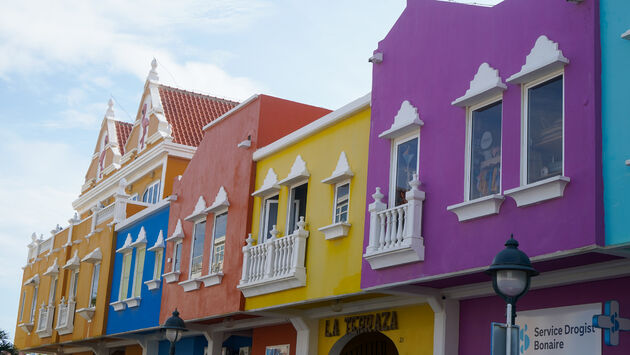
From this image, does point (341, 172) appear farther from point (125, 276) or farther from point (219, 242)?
point (125, 276)

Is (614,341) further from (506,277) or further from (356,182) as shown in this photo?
(356,182)

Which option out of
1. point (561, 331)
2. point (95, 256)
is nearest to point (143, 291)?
point (95, 256)

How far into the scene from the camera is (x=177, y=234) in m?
21.5

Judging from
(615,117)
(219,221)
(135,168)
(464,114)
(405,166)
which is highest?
(135,168)

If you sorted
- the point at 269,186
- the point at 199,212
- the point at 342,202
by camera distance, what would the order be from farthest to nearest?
the point at 199,212 → the point at 269,186 → the point at 342,202

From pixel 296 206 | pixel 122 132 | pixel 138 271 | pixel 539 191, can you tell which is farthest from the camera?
pixel 122 132

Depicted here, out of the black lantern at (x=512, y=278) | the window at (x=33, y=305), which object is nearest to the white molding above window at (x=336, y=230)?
the black lantern at (x=512, y=278)

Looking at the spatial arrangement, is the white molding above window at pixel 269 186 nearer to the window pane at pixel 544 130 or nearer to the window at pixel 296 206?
the window at pixel 296 206

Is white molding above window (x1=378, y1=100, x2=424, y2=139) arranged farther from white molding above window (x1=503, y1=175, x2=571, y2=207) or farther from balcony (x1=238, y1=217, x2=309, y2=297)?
balcony (x1=238, y1=217, x2=309, y2=297)

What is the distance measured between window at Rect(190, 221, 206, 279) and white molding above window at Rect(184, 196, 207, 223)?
14cm

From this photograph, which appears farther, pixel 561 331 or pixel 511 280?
pixel 561 331

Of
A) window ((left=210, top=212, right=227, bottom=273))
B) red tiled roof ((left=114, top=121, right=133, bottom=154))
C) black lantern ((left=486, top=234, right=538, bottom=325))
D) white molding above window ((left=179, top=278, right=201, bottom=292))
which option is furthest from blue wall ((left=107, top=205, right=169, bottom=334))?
black lantern ((left=486, top=234, right=538, bottom=325))

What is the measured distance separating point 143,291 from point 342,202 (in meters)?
10.2

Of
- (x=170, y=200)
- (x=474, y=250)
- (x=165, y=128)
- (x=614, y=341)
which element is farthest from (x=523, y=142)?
(x=165, y=128)
